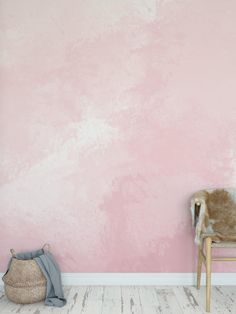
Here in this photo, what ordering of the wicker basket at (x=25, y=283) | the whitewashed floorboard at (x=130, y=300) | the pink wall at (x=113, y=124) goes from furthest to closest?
the pink wall at (x=113, y=124) → the wicker basket at (x=25, y=283) → the whitewashed floorboard at (x=130, y=300)

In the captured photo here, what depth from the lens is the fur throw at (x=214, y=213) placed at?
2.73 meters

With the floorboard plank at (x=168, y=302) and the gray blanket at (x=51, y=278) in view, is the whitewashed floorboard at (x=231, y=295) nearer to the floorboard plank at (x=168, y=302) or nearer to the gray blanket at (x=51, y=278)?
the floorboard plank at (x=168, y=302)

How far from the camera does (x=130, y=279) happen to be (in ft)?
9.83

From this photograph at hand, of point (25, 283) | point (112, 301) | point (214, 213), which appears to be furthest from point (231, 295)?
point (25, 283)

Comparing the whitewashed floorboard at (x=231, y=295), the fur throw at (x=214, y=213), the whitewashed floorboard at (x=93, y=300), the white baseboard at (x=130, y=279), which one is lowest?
the whitewashed floorboard at (x=93, y=300)

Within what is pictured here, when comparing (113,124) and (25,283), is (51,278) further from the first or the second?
(113,124)

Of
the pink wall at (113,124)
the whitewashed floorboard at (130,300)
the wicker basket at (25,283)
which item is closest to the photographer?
the whitewashed floorboard at (130,300)

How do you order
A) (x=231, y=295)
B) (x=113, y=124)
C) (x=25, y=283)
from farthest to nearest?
1. (x=113, y=124)
2. (x=231, y=295)
3. (x=25, y=283)

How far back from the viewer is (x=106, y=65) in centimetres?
299

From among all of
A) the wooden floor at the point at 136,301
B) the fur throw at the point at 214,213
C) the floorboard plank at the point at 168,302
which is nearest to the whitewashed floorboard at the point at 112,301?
the wooden floor at the point at 136,301

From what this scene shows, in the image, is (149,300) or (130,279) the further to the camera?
(130,279)

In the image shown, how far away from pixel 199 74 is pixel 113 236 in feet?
4.66

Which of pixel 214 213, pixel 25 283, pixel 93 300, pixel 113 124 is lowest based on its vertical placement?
pixel 93 300

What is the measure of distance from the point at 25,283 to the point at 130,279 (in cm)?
81
